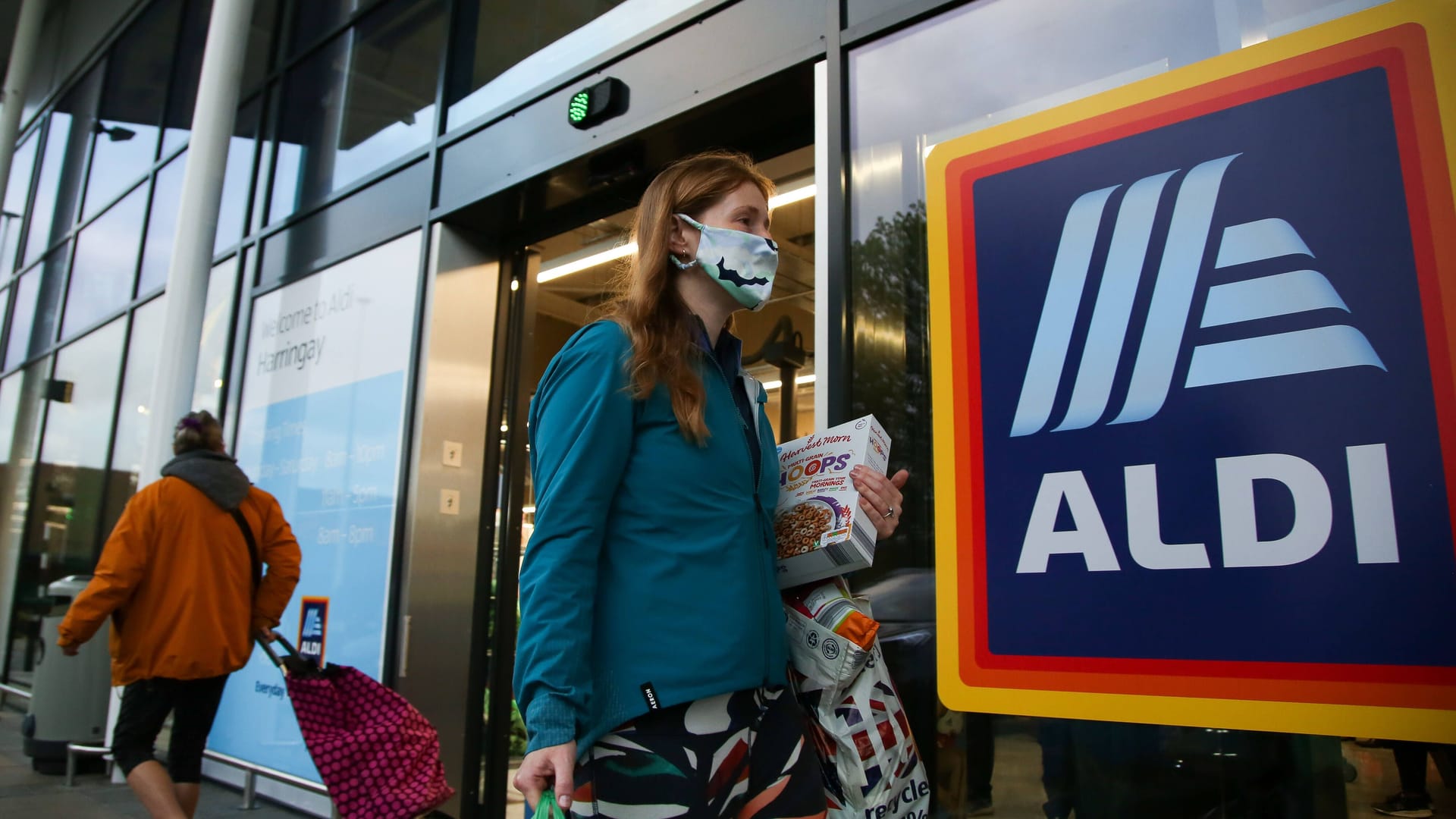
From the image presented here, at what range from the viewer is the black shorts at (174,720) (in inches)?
131

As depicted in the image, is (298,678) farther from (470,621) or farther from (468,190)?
(468,190)

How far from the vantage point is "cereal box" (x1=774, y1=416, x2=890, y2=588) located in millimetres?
1526

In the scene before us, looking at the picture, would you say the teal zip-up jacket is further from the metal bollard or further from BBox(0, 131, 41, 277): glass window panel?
BBox(0, 131, 41, 277): glass window panel

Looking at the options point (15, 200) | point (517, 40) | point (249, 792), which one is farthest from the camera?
point (15, 200)

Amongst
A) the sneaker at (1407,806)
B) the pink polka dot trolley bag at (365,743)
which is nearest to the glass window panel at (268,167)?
the pink polka dot trolley bag at (365,743)

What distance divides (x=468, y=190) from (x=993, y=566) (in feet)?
9.85

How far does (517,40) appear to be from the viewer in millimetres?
4406

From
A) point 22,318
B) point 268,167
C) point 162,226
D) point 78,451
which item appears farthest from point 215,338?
point 22,318

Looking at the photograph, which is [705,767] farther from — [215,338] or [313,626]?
[215,338]

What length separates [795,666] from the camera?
1523 millimetres

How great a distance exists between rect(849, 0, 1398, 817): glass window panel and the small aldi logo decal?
309cm

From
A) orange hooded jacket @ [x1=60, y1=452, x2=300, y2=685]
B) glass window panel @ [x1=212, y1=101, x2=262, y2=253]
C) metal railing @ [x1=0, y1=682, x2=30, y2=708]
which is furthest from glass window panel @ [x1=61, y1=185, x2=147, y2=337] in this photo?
orange hooded jacket @ [x1=60, y1=452, x2=300, y2=685]

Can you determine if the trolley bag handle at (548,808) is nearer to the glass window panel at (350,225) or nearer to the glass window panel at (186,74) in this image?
the glass window panel at (350,225)

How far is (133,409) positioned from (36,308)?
11.9 feet
